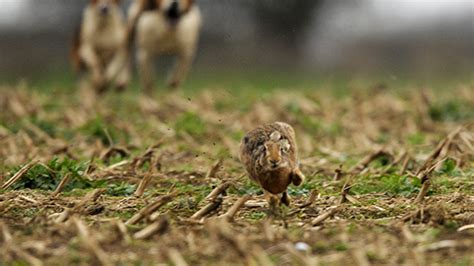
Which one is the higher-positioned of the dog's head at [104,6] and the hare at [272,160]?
the hare at [272,160]

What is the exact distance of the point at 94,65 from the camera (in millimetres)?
17734

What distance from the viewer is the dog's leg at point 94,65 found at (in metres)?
17.6

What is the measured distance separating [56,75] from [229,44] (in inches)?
223

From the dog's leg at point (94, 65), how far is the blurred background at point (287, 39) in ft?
27.6

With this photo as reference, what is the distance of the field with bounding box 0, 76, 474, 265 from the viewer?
Answer: 17.1 ft

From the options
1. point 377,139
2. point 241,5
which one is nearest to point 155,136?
point 377,139

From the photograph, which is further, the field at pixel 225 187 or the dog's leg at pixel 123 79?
the dog's leg at pixel 123 79

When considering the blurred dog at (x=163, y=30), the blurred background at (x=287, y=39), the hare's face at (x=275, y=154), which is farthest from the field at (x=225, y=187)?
the blurred background at (x=287, y=39)

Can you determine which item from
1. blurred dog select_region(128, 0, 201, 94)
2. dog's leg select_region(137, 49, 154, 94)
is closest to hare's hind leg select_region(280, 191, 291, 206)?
blurred dog select_region(128, 0, 201, 94)

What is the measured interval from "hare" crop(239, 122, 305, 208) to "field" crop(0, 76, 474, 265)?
0.16 m

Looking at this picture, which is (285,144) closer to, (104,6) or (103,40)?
(104,6)

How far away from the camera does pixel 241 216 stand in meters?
6.36

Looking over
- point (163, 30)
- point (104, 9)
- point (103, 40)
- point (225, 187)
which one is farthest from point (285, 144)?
point (103, 40)

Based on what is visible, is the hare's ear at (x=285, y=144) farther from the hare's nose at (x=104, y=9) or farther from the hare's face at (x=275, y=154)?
the hare's nose at (x=104, y=9)
